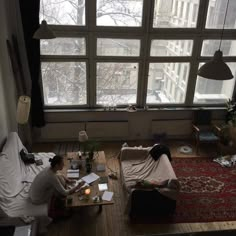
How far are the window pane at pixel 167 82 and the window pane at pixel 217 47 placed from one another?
1.62ft

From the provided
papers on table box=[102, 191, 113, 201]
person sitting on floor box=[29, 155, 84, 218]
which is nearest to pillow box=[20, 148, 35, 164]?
person sitting on floor box=[29, 155, 84, 218]

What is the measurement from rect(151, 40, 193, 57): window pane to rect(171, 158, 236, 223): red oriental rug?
222cm

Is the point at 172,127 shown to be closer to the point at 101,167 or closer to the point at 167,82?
the point at 167,82

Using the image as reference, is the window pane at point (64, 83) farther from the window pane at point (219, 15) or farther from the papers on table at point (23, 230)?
the papers on table at point (23, 230)

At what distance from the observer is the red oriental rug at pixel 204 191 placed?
4.39 m

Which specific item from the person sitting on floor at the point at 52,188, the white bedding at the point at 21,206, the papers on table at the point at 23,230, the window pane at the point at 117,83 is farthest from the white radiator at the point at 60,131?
the papers on table at the point at 23,230

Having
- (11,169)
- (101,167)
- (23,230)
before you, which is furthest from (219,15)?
(23,230)

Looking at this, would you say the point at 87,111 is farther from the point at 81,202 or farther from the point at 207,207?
the point at 207,207

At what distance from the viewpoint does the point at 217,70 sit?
11.0 feet

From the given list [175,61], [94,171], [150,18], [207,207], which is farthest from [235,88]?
[94,171]

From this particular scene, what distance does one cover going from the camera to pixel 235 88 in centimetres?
641

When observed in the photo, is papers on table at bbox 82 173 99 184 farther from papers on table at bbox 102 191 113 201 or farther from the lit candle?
papers on table at bbox 102 191 113 201

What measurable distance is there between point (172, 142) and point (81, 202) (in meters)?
3.27

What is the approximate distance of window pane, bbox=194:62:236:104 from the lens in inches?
251
